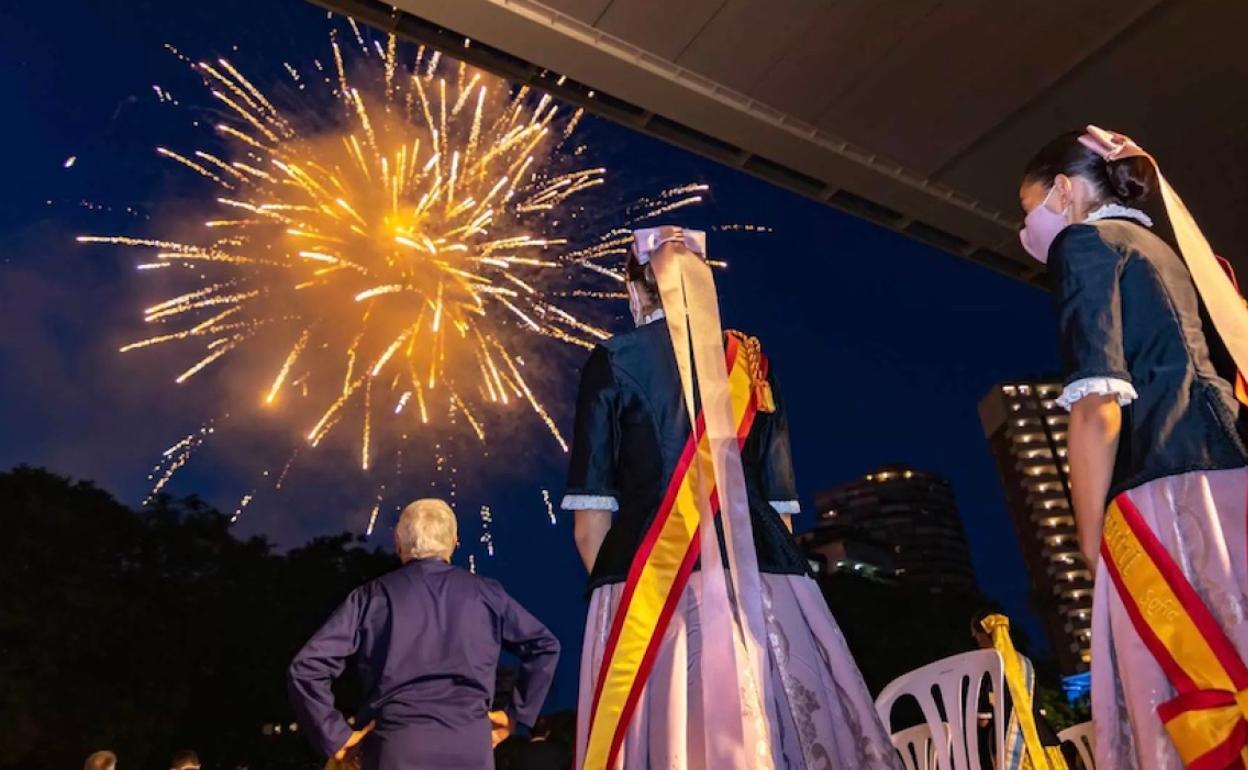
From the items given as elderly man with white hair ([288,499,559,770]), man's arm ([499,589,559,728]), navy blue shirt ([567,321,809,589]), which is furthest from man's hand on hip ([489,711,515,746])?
navy blue shirt ([567,321,809,589])

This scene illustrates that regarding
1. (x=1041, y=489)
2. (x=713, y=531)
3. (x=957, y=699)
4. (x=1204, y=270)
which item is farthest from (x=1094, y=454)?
(x=1041, y=489)

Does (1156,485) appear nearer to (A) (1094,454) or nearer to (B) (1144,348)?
(A) (1094,454)

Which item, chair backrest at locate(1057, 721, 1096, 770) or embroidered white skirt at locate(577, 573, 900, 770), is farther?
chair backrest at locate(1057, 721, 1096, 770)

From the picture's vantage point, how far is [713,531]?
2.32m

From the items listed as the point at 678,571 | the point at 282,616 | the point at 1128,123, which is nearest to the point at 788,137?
the point at 1128,123

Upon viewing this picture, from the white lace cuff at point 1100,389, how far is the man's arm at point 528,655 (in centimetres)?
217

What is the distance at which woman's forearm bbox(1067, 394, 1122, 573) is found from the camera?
190 centimetres

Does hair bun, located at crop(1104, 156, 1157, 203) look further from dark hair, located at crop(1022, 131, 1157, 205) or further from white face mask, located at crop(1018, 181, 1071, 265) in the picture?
white face mask, located at crop(1018, 181, 1071, 265)

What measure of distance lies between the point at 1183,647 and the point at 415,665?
227 centimetres

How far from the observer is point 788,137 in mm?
11656

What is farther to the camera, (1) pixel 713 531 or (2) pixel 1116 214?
(1) pixel 713 531

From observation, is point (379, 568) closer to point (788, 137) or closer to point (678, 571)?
point (788, 137)

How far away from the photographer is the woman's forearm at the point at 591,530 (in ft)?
8.13

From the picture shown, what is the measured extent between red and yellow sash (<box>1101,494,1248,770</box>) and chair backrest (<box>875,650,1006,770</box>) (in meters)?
1.88
